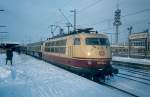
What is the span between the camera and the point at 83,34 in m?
18.0

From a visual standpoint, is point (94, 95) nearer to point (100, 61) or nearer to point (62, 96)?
point (62, 96)

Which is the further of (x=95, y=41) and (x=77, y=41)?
(x=77, y=41)

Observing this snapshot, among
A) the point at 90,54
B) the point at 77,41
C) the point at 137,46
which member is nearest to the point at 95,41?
the point at 90,54

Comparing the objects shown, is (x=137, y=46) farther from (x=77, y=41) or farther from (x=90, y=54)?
(x=90, y=54)

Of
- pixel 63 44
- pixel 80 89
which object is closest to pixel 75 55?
pixel 63 44

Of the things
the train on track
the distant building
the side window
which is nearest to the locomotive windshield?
the train on track

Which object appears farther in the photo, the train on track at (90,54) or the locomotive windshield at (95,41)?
the locomotive windshield at (95,41)

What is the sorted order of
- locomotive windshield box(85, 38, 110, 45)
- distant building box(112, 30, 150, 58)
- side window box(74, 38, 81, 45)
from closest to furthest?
locomotive windshield box(85, 38, 110, 45)
side window box(74, 38, 81, 45)
distant building box(112, 30, 150, 58)

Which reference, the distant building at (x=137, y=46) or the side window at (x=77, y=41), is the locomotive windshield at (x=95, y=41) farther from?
the distant building at (x=137, y=46)

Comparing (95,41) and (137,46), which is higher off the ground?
(137,46)

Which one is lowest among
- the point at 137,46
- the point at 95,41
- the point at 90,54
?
the point at 90,54

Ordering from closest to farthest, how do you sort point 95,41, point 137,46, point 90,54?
point 90,54
point 95,41
point 137,46

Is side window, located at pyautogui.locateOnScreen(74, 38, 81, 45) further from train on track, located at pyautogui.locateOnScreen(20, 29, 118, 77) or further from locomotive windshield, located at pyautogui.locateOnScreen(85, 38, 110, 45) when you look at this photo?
locomotive windshield, located at pyautogui.locateOnScreen(85, 38, 110, 45)

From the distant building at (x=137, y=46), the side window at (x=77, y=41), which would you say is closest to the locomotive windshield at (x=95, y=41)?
the side window at (x=77, y=41)
